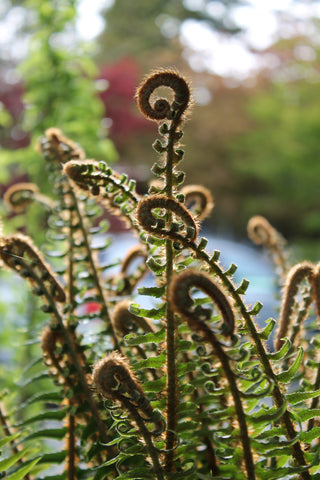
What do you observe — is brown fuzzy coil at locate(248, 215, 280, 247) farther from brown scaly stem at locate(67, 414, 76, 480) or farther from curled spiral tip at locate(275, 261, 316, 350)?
brown scaly stem at locate(67, 414, 76, 480)

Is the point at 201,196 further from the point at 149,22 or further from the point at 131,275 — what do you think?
the point at 149,22

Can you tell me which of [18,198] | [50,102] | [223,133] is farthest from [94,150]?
[223,133]

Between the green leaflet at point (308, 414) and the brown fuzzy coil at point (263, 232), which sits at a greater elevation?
the brown fuzzy coil at point (263, 232)

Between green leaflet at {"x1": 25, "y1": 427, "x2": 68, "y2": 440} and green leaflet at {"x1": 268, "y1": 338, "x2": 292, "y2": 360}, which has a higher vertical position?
green leaflet at {"x1": 268, "y1": 338, "x2": 292, "y2": 360}

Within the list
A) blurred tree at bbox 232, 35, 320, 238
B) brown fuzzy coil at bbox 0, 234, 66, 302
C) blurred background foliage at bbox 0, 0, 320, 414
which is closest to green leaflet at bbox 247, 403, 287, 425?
brown fuzzy coil at bbox 0, 234, 66, 302

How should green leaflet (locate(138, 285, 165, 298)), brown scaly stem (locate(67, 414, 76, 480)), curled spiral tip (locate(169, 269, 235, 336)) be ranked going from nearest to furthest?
curled spiral tip (locate(169, 269, 235, 336)) < green leaflet (locate(138, 285, 165, 298)) < brown scaly stem (locate(67, 414, 76, 480))

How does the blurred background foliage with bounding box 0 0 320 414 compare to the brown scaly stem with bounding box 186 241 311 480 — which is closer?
the brown scaly stem with bounding box 186 241 311 480

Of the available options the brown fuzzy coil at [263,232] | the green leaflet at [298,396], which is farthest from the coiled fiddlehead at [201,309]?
the brown fuzzy coil at [263,232]

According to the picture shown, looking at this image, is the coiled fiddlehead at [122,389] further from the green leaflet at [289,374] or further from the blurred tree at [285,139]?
the blurred tree at [285,139]
